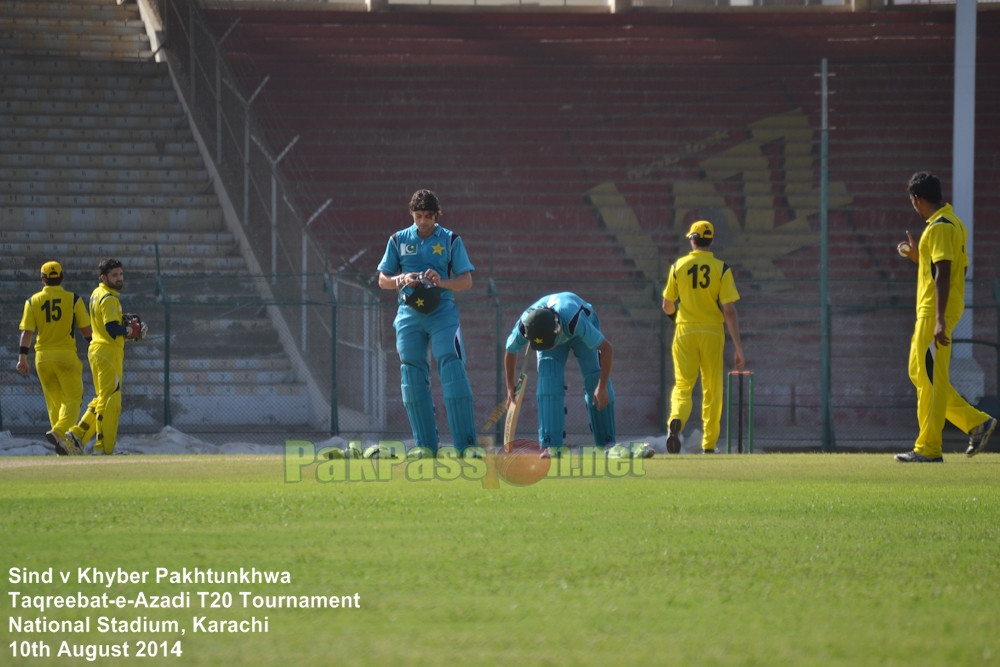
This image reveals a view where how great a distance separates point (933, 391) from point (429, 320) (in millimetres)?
3531

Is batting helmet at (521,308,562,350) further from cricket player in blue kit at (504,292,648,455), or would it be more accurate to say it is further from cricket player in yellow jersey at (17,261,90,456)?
cricket player in yellow jersey at (17,261,90,456)

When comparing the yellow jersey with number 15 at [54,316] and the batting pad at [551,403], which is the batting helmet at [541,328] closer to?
the batting pad at [551,403]

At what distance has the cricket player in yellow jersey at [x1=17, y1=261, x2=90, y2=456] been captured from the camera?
43.0ft

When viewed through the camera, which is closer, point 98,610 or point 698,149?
point 98,610

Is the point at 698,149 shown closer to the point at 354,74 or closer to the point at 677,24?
the point at 677,24

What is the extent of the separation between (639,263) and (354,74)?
22.7 ft

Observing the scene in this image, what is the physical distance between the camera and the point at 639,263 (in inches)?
814

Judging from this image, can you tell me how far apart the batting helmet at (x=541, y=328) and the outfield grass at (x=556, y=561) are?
125 centimetres

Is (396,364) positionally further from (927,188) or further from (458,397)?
(927,188)

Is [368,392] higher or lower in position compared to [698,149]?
lower

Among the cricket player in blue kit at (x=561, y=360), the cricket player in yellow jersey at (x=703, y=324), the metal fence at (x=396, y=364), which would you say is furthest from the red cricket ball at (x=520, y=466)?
the metal fence at (x=396, y=364)

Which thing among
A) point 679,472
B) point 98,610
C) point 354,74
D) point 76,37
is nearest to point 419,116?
point 354,74

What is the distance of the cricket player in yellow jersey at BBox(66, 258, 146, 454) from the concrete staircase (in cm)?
346

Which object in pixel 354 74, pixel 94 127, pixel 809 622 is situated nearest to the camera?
pixel 809 622
